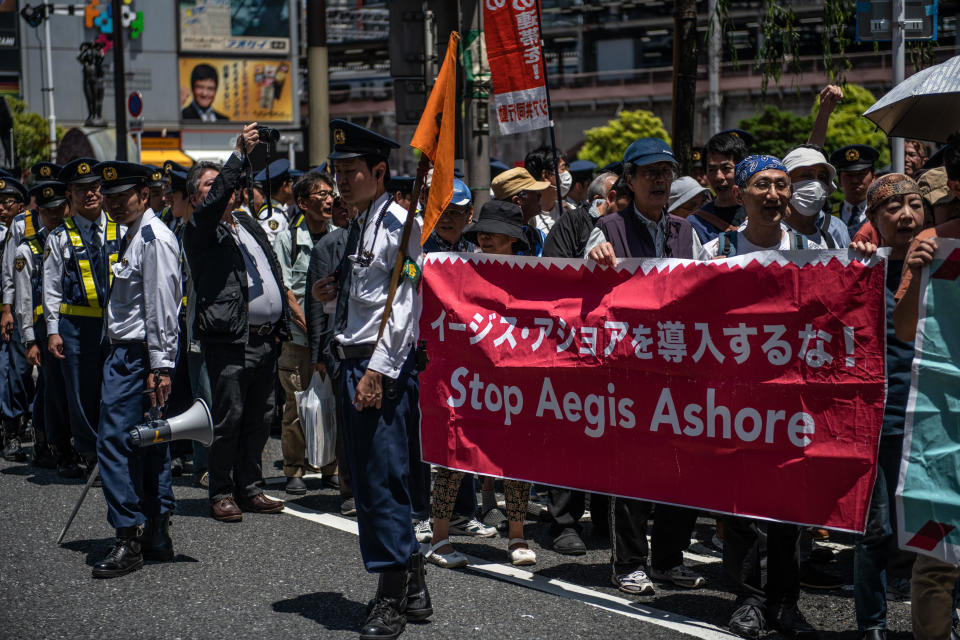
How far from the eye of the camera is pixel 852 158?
26.3 feet

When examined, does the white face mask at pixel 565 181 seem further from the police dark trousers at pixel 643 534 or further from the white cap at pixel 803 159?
the police dark trousers at pixel 643 534

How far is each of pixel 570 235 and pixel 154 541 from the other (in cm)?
286

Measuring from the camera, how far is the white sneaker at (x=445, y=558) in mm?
6215

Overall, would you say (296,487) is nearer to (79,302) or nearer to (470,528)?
(470,528)

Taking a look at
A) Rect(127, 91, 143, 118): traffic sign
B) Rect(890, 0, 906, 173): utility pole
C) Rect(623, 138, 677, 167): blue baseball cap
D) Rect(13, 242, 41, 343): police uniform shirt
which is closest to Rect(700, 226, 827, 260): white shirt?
Rect(623, 138, 677, 167): blue baseball cap

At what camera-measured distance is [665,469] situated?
5.38m

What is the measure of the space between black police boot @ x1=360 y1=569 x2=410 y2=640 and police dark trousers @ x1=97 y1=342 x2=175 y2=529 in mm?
1777

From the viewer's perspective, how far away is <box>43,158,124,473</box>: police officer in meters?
8.39

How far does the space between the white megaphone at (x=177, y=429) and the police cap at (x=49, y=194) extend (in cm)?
416

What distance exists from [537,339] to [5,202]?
287 inches

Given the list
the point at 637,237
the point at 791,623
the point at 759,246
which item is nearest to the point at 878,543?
the point at 791,623

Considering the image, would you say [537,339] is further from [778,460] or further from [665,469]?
[778,460]

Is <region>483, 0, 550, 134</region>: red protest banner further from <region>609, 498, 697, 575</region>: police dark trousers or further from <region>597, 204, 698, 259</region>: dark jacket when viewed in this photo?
<region>609, 498, 697, 575</region>: police dark trousers

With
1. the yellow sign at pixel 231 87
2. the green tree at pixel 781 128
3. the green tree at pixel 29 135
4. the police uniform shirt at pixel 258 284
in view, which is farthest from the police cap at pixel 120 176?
the yellow sign at pixel 231 87
